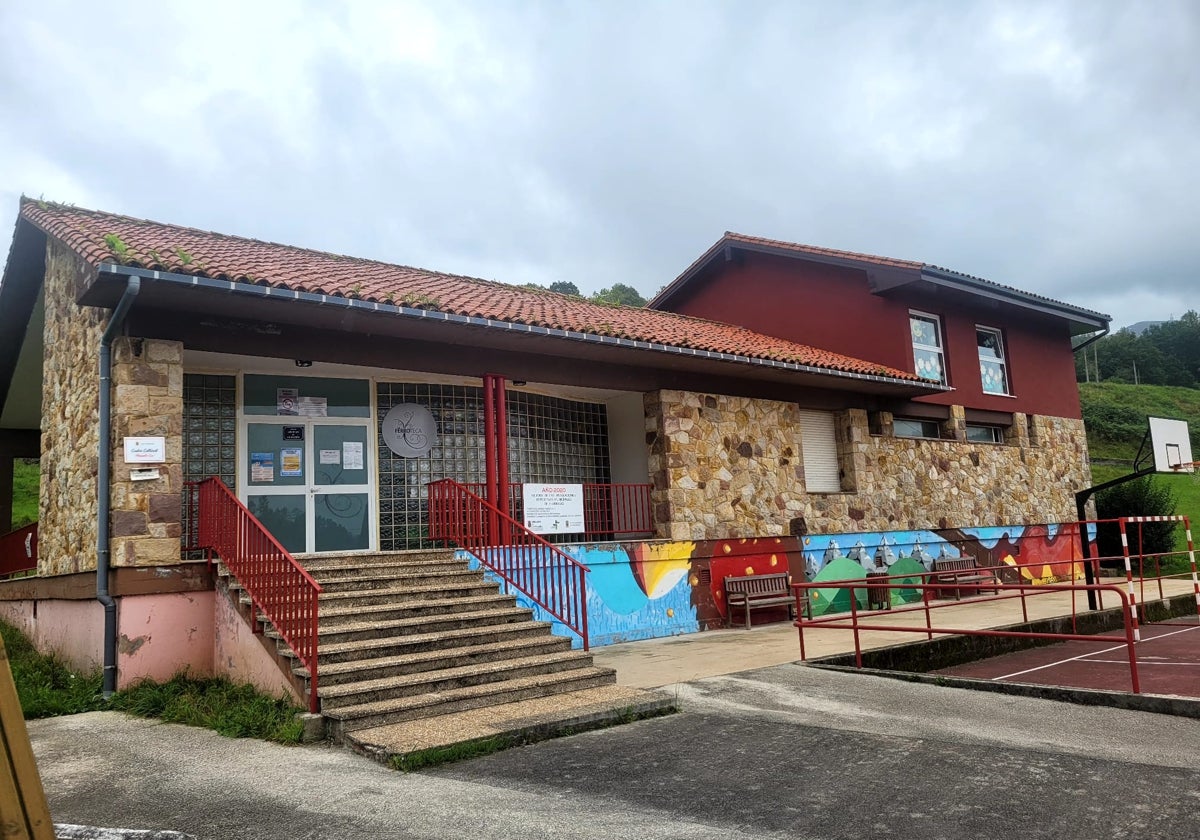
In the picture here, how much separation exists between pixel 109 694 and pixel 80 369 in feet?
11.7

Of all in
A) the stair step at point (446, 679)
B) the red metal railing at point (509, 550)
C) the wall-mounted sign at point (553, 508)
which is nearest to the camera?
the stair step at point (446, 679)

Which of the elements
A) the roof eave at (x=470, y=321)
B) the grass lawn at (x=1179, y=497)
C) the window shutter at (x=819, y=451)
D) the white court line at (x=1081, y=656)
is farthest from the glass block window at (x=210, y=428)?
the grass lawn at (x=1179, y=497)

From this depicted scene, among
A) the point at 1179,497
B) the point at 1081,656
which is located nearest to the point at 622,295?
the point at 1179,497

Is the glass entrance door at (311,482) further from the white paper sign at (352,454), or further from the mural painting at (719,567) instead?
the mural painting at (719,567)

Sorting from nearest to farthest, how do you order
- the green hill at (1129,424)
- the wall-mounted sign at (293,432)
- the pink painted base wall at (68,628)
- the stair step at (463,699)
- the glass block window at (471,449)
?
the stair step at (463,699)
the pink painted base wall at (68,628)
the wall-mounted sign at (293,432)
the glass block window at (471,449)
the green hill at (1129,424)

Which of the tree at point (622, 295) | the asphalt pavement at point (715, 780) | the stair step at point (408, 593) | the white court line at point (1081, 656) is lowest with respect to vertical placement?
the white court line at point (1081, 656)

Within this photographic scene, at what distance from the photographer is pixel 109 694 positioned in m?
7.64

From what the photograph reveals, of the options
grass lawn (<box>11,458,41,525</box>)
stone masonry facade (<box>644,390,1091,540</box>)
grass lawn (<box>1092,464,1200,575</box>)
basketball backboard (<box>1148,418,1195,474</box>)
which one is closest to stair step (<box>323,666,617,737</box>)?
stone masonry facade (<box>644,390,1091,540</box>)

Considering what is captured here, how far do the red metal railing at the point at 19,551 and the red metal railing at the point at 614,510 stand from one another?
22.3 feet

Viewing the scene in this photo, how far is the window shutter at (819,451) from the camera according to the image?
14281 millimetres

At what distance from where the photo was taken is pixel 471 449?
11.7 meters

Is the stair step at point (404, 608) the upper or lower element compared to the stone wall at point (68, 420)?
lower

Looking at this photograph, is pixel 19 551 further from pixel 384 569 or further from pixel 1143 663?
pixel 1143 663

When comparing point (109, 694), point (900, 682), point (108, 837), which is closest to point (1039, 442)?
point (900, 682)
